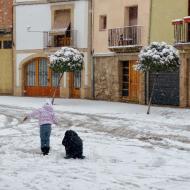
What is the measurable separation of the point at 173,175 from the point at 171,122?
920cm

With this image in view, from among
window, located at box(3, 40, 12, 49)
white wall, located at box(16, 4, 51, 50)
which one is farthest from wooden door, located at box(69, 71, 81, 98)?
window, located at box(3, 40, 12, 49)

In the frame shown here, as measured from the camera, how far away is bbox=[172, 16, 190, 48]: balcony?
23641 millimetres

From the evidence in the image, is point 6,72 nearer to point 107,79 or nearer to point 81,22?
A: point 81,22

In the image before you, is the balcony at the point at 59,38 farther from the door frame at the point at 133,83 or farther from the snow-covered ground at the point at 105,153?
the snow-covered ground at the point at 105,153

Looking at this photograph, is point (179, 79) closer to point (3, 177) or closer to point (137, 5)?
point (137, 5)

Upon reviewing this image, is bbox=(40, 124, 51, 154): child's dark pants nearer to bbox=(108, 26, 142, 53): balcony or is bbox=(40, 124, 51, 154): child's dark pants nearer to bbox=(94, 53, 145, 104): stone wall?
bbox=(108, 26, 142, 53): balcony

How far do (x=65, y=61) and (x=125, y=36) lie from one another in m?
3.66

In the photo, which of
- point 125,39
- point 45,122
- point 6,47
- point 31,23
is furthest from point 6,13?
point 45,122

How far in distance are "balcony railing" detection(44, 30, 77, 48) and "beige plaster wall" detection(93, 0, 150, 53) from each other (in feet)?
4.57

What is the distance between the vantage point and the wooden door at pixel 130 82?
91.1 feet

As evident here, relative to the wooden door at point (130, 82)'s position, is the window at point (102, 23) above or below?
above

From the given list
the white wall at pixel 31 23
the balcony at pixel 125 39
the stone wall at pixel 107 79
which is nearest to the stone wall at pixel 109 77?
the stone wall at pixel 107 79

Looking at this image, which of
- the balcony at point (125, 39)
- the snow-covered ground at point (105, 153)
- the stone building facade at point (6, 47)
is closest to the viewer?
the snow-covered ground at point (105, 153)

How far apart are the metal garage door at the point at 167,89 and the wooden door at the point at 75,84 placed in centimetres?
565
